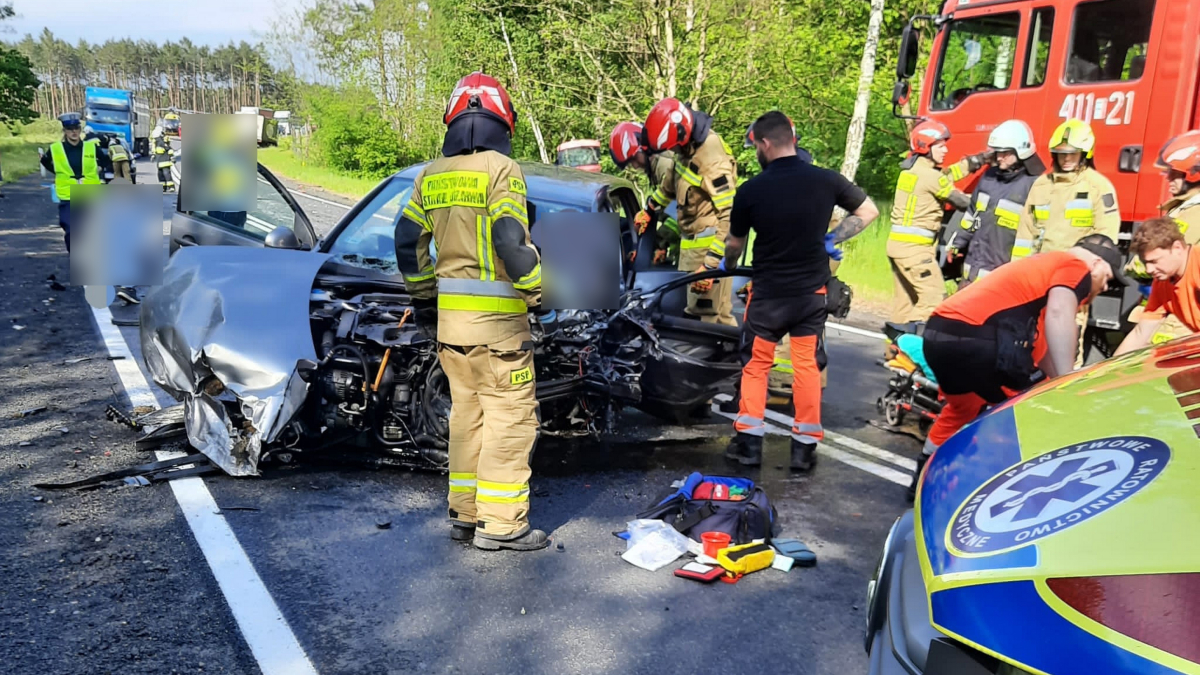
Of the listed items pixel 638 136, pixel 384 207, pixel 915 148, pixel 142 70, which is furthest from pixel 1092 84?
pixel 142 70

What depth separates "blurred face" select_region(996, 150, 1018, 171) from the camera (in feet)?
22.9

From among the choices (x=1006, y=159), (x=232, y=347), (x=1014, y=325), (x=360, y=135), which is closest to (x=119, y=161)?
(x=232, y=347)

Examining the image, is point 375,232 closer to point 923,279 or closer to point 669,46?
point 923,279

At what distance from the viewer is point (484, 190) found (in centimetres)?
394

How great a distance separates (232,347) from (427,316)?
3.50 feet

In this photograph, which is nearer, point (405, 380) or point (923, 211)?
point (405, 380)

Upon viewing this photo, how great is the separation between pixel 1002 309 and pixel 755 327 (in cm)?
136

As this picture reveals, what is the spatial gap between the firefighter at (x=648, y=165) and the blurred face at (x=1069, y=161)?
8.90 feet

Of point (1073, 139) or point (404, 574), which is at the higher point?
point (1073, 139)

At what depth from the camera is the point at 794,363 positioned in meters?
5.26

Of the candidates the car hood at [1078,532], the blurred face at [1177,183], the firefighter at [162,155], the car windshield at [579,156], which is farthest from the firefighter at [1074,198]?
the firefighter at [162,155]

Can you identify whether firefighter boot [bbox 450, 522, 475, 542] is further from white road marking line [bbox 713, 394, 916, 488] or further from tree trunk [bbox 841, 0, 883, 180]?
tree trunk [bbox 841, 0, 883, 180]

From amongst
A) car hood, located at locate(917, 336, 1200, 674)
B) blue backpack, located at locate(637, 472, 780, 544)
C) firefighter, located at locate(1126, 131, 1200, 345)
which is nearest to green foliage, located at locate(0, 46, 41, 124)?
blue backpack, located at locate(637, 472, 780, 544)

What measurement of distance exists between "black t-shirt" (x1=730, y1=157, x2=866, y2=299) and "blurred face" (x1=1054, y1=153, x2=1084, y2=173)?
204 centimetres
